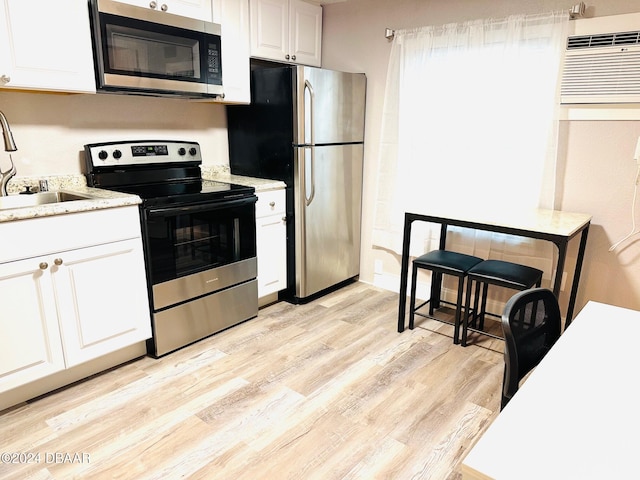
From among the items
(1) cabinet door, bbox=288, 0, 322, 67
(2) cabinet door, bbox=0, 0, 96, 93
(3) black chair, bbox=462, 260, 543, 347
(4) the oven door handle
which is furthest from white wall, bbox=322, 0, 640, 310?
(2) cabinet door, bbox=0, 0, 96, 93

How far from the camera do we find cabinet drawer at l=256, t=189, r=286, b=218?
9.98 ft

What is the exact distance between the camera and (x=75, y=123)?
2600mm

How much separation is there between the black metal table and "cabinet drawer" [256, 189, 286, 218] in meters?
0.93

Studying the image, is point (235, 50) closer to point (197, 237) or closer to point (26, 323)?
point (197, 237)

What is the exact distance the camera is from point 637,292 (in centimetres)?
266

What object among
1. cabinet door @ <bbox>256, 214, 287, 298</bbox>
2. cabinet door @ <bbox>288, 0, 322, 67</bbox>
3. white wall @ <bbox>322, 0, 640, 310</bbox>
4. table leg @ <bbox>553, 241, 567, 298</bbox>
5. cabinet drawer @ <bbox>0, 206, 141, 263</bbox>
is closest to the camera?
cabinet drawer @ <bbox>0, 206, 141, 263</bbox>

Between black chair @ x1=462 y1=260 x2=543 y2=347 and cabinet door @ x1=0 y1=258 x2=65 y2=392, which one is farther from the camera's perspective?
black chair @ x1=462 y1=260 x2=543 y2=347

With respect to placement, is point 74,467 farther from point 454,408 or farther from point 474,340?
point 474,340

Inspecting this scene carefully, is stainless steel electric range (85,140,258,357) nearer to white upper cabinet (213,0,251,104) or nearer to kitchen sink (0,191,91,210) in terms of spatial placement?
kitchen sink (0,191,91,210)

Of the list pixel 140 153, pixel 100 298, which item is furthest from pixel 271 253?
pixel 100 298

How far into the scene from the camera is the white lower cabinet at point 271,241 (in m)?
3.08

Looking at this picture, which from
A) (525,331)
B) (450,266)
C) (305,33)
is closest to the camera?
(525,331)

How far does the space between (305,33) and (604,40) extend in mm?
2075

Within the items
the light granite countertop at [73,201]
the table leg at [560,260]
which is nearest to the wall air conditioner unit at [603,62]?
the table leg at [560,260]
